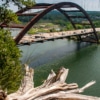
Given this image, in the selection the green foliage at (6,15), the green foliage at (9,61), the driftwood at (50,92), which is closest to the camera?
the driftwood at (50,92)

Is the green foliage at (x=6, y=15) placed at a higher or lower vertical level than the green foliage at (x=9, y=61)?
higher

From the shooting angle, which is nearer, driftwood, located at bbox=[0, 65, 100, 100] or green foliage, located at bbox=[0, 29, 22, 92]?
driftwood, located at bbox=[0, 65, 100, 100]

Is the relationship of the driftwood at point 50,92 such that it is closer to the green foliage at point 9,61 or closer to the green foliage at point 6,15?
the green foliage at point 9,61

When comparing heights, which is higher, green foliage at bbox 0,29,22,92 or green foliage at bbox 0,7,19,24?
green foliage at bbox 0,7,19,24

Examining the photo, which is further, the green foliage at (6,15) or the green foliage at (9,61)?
the green foliage at (6,15)

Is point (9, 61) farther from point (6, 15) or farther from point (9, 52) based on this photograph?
point (6, 15)

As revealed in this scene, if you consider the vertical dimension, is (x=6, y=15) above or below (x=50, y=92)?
above

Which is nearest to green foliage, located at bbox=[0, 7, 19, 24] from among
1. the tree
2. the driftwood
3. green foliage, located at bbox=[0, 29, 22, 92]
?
the tree

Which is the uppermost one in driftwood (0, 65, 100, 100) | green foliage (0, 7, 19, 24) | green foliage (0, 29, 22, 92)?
green foliage (0, 7, 19, 24)

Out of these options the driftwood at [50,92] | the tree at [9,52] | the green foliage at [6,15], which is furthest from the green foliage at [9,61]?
the driftwood at [50,92]

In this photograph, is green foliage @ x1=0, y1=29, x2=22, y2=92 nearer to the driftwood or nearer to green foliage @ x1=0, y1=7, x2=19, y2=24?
green foliage @ x1=0, y1=7, x2=19, y2=24

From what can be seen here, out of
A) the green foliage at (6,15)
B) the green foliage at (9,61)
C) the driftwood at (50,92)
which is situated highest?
the green foliage at (6,15)

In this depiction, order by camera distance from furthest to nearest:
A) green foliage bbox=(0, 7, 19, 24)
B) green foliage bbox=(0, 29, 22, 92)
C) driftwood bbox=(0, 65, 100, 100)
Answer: green foliage bbox=(0, 7, 19, 24), green foliage bbox=(0, 29, 22, 92), driftwood bbox=(0, 65, 100, 100)

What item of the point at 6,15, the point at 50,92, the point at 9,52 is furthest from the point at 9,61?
the point at 50,92
